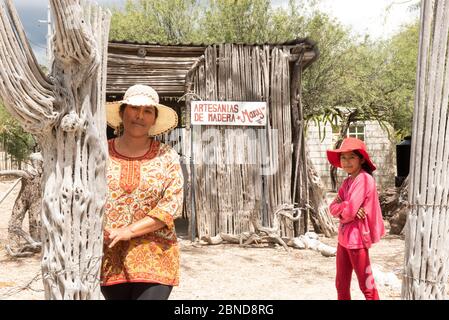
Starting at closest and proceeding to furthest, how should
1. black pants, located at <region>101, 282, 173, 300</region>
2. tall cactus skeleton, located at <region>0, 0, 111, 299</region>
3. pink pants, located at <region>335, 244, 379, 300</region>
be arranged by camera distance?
tall cactus skeleton, located at <region>0, 0, 111, 299</region>, black pants, located at <region>101, 282, 173, 300</region>, pink pants, located at <region>335, 244, 379, 300</region>

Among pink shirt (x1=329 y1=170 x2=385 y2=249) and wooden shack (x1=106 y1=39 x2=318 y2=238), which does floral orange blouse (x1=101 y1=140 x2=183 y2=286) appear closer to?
pink shirt (x1=329 y1=170 x2=385 y2=249)

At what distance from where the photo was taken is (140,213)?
2.54 m

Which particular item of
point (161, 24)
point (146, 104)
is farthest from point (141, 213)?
point (161, 24)

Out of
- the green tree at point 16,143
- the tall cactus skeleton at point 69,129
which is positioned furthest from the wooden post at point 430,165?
the green tree at point 16,143

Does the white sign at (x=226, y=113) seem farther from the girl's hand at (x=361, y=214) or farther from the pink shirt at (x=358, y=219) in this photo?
the girl's hand at (x=361, y=214)

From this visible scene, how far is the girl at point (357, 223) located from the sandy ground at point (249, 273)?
4.38 feet

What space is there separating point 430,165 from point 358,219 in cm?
152

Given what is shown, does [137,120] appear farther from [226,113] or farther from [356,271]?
[226,113]

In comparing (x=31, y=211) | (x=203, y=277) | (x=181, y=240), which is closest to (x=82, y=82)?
(x=203, y=277)

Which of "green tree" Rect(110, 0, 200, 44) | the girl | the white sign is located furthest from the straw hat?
"green tree" Rect(110, 0, 200, 44)

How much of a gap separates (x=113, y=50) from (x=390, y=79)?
11468 mm

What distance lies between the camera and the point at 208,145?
8.52m

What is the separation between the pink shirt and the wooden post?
1.31 metres

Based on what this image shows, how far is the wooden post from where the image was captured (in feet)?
7.84
